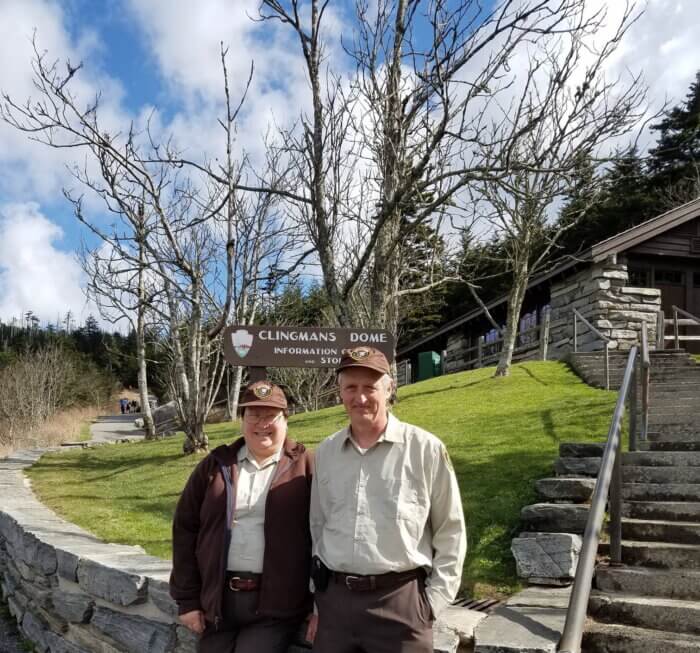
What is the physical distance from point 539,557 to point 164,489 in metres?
5.77

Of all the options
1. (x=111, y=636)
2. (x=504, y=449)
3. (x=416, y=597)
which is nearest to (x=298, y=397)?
(x=504, y=449)

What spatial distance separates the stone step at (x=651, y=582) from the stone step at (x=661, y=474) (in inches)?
52.6

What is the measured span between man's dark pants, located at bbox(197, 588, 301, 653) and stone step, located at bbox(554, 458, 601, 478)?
141 inches

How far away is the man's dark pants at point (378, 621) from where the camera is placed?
2.27m

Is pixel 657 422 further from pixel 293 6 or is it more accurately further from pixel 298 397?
pixel 298 397

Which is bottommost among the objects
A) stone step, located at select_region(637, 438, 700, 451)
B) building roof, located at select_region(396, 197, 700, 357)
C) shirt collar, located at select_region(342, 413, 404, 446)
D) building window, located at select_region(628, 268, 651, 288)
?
stone step, located at select_region(637, 438, 700, 451)

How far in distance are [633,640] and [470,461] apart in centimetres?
394

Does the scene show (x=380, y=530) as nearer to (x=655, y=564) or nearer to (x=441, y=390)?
(x=655, y=564)

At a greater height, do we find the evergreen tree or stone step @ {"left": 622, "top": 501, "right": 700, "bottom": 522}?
the evergreen tree

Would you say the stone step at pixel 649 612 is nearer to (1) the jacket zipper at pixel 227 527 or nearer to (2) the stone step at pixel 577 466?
(2) the stone step at pixel 577 466

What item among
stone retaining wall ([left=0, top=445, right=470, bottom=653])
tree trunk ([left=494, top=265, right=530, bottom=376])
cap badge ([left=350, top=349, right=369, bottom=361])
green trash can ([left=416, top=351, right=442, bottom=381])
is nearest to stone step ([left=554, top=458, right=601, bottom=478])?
stone retaining wall ([left=0, top=445, right=470, bottom=653])

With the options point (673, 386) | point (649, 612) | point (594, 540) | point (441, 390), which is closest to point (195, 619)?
point (594, 540)

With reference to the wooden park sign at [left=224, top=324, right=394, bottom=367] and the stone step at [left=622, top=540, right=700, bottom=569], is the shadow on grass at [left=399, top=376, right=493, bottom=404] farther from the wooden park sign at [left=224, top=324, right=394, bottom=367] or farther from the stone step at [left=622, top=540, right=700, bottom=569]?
the stone step at [left=622, top=540, right=700, bottom=569]

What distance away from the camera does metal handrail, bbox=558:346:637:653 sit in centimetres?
240
